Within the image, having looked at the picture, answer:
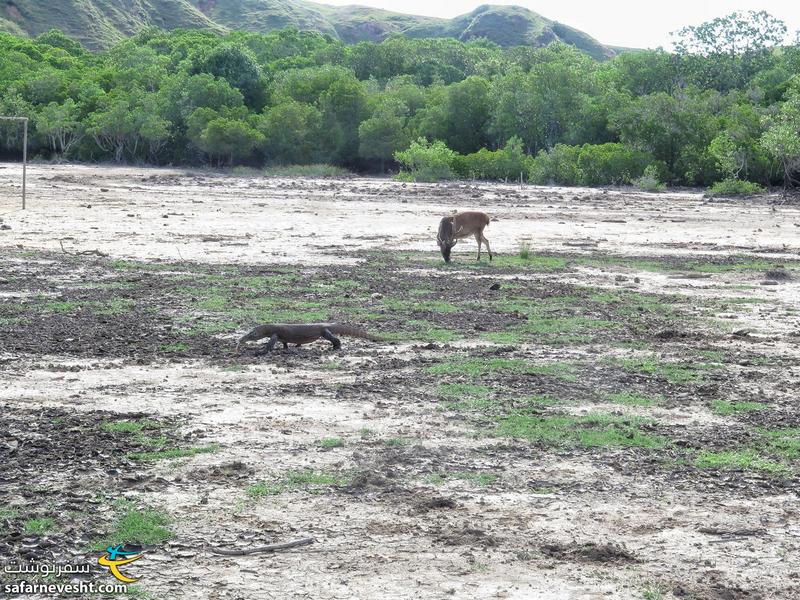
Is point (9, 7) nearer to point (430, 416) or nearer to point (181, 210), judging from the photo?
point (181, 210)

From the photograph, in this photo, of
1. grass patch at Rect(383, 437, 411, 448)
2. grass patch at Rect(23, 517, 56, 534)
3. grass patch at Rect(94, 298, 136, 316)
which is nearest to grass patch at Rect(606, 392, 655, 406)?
grass patch at Rect(383, 437, 411, 448)

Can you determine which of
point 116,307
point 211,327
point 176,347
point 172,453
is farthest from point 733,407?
point 116,307

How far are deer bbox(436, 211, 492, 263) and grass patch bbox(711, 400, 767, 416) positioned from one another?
36.4ft

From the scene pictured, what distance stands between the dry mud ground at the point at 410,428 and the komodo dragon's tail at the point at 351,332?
108mm

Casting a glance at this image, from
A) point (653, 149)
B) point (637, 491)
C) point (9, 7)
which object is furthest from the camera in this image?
point (9, 7)

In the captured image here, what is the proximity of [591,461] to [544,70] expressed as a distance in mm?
50933

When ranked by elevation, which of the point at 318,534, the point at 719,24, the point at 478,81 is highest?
the point at 719,24

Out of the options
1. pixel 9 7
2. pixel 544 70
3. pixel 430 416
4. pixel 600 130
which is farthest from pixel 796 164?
pixel 9 7

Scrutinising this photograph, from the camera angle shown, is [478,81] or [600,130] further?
[478,81]

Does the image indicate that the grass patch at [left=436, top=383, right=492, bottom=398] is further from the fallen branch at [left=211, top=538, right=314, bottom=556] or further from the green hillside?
the green hillside

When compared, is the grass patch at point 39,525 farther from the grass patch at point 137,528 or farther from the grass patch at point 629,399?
the grass patch at point 629,399

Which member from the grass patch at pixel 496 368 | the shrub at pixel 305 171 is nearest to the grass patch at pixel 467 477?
the grass patch at pixel 496 368

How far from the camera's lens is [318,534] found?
6273 millimetres

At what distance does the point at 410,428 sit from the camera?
862 centimetres
